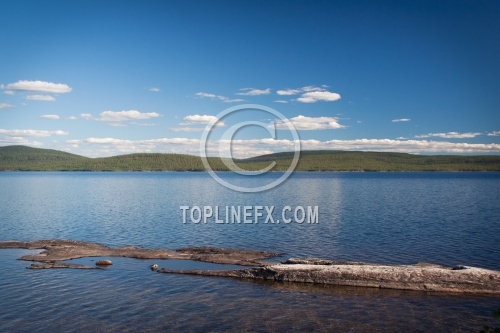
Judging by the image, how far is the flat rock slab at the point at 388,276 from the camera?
23234 millimetres

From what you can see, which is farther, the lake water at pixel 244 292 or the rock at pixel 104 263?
the rock at pixel 104 263

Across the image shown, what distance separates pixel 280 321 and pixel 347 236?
23483 mm

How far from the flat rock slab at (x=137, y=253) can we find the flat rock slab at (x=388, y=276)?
11.5 ft

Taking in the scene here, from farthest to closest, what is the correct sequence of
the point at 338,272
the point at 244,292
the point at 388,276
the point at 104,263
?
the point at 104,263, the point at 338,272, the point at 388,276, the point at 244,292

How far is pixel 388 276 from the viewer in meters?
24.2

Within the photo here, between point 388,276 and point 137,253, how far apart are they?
20.1 m

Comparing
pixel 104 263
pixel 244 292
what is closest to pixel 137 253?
pixel 104 263

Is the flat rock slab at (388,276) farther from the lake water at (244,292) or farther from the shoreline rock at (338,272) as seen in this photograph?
the lake water at (244,292)

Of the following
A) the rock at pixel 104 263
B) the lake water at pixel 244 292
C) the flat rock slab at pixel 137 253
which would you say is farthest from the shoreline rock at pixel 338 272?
the rock at pixel 104 263

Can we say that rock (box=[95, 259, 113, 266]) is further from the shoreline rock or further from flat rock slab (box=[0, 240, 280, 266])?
flat rock slab (box=[0, 240, 280, 266])

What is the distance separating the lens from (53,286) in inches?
958

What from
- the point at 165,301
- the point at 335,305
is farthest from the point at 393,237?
the point at 165,301

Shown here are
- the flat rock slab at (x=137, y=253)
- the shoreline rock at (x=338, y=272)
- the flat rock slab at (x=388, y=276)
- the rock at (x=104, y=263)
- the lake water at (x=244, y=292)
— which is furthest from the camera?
the flat rock slab at (x=137, y=253)

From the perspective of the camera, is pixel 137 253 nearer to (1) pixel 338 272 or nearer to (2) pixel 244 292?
(2) pixel 244 292
